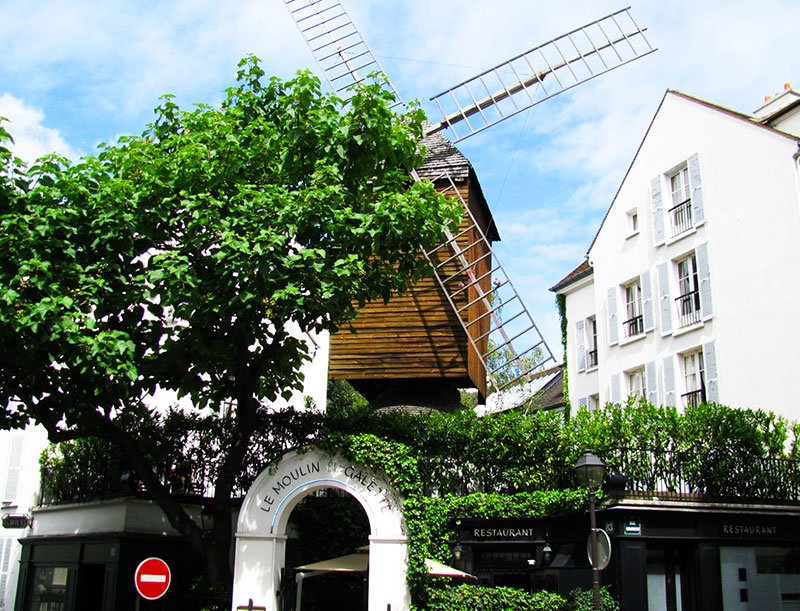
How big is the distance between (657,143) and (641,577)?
13.7m

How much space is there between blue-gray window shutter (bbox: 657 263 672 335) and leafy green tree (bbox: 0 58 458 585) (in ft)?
33.3

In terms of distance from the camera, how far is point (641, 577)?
15141 mm

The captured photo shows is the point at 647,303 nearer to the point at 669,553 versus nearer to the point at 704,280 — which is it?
the point at 704,280

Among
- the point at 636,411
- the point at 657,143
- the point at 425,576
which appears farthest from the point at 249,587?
the point at 657,143

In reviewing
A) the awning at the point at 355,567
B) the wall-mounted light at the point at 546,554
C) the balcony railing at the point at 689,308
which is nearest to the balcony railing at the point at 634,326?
the balcony railing at the point at 689,308

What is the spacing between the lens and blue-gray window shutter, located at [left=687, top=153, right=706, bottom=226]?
22.6m

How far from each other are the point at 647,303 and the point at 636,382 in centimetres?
237

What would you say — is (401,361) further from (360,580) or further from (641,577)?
(641,577)

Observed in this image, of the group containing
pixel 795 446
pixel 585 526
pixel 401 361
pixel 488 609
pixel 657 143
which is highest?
pixel 657 143

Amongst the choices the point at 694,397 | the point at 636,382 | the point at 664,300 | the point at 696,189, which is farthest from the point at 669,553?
the point at 696,189

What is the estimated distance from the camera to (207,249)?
14.1m

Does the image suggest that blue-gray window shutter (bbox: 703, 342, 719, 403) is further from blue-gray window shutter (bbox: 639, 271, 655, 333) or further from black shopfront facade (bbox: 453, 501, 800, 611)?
black shopfront facade (bbox: 453, 501, 800, 611)

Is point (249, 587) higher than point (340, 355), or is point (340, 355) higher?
point (340, 355)

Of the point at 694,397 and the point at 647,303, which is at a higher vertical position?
the point at 647,303
